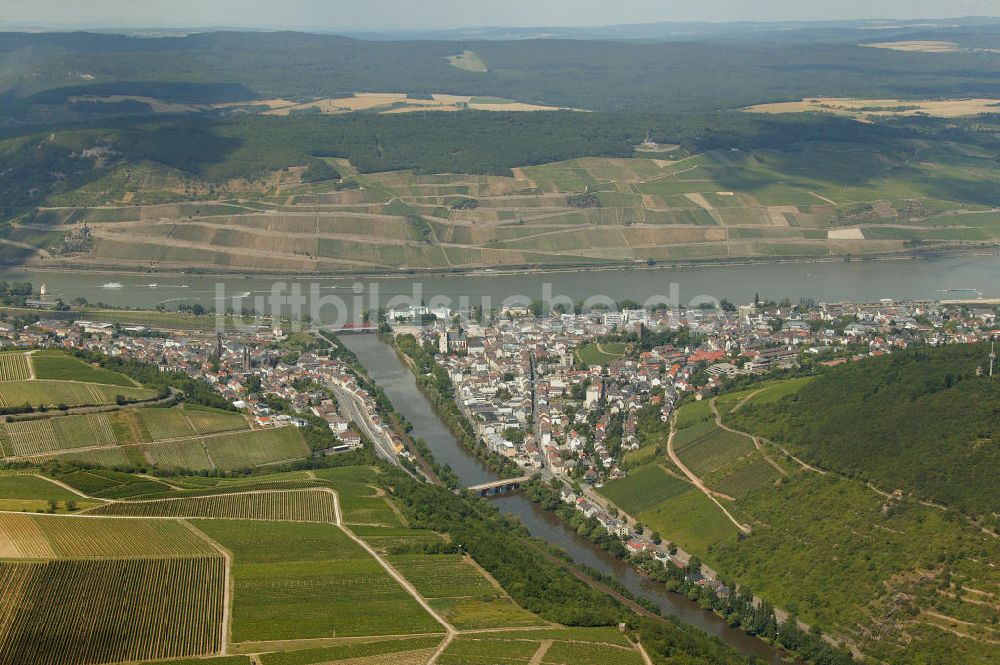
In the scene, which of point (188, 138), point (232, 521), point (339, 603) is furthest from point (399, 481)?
point (188, 138)

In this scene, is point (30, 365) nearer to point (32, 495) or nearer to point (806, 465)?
point (32, 495)

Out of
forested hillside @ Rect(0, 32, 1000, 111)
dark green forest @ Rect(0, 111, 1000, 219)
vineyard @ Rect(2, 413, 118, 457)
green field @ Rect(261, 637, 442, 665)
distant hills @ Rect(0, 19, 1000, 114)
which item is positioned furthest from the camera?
forested hillside @ Rect(0, 32, 1000, 111)

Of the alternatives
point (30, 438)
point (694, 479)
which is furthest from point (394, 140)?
point (694, 479)

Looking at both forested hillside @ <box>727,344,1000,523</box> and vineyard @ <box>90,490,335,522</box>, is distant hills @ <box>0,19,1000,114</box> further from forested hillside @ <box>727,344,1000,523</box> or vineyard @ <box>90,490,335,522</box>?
forested hillside @ <box>727,344,1000,523</box>

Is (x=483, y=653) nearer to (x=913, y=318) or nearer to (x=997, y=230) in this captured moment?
(x=913, y=318)

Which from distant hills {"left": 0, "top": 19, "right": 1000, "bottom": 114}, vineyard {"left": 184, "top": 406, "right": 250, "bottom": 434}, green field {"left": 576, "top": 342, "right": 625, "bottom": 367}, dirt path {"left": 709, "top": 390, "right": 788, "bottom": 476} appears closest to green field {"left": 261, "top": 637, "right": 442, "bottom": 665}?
dirt path {"left": 709, "top": 390, "right": 788, "bottom": 476}

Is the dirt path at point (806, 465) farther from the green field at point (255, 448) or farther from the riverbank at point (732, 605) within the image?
the green field at point (255, 448)

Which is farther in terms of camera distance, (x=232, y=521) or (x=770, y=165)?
(x=770, y=165)
